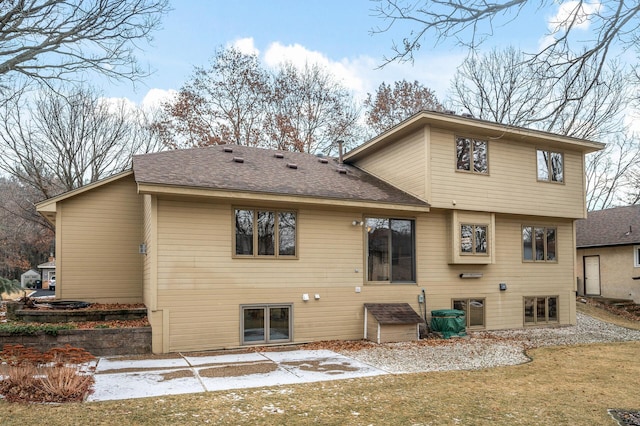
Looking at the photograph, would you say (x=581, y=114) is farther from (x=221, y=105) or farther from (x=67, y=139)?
(x=67, y=139)

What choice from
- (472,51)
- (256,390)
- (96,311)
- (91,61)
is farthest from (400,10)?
(96,311)

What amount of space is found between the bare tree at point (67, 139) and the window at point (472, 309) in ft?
58.4

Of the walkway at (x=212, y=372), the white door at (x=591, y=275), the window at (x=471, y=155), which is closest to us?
the walkway at (x=212, y=372)

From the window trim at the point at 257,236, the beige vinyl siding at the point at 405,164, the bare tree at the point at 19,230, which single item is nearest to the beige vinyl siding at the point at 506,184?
the beige vinyl siding at the point at 405,164

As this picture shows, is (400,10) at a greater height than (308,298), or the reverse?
(400,10)

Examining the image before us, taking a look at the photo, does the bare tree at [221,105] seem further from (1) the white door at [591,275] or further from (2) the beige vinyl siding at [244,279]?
(1) the white door at [591,275]

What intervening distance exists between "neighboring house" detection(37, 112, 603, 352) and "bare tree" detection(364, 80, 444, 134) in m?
11.7

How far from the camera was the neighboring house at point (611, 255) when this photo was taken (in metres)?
20.2

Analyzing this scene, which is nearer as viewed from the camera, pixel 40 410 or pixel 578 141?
pixel 40 410

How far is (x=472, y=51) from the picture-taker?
521 centimetres

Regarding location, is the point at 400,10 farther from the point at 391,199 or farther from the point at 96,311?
the point at 96,311

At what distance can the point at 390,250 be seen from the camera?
12.0 m

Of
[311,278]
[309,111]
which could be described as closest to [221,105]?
[309,111]

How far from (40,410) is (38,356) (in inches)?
40.0
